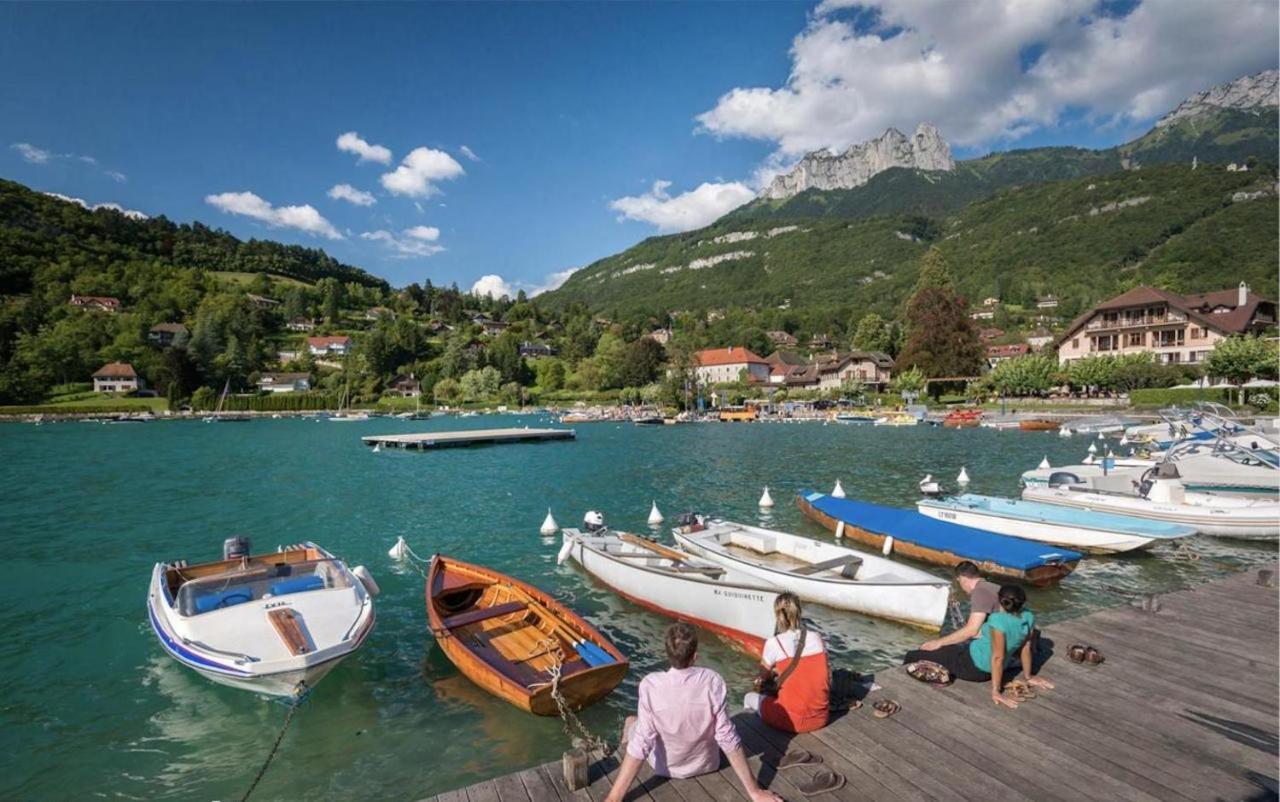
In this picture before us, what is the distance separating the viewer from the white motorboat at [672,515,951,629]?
1219 cm

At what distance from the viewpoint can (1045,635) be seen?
880 centimetres

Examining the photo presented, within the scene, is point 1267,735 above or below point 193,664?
above

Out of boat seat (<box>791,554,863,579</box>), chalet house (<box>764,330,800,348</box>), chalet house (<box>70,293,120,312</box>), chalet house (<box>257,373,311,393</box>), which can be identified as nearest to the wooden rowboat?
boat seat (<box>791,554,863,579</box>)

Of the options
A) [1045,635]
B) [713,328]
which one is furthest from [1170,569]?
[713,328]

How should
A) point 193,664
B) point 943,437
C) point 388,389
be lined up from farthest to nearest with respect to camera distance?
point 388,389
point 943,437
point 193,664

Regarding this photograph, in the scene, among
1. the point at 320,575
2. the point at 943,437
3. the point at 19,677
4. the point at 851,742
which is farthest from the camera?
the point at 943,437

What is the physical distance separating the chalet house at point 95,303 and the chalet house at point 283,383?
4664cm

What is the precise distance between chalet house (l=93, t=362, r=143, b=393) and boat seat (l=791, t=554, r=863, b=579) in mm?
167555

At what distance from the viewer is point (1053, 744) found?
5.91 m

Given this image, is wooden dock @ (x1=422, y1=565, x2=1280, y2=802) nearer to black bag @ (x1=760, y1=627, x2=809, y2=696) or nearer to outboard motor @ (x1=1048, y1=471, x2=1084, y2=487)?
black bag @ (x1=760, y1=627, x2=809, y2=696)

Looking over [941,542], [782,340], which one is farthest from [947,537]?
[782,340]

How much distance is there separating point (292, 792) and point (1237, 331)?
109m

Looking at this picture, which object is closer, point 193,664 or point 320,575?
point 193,664

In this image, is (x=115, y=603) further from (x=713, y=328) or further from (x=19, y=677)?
(x=713, y=328)
